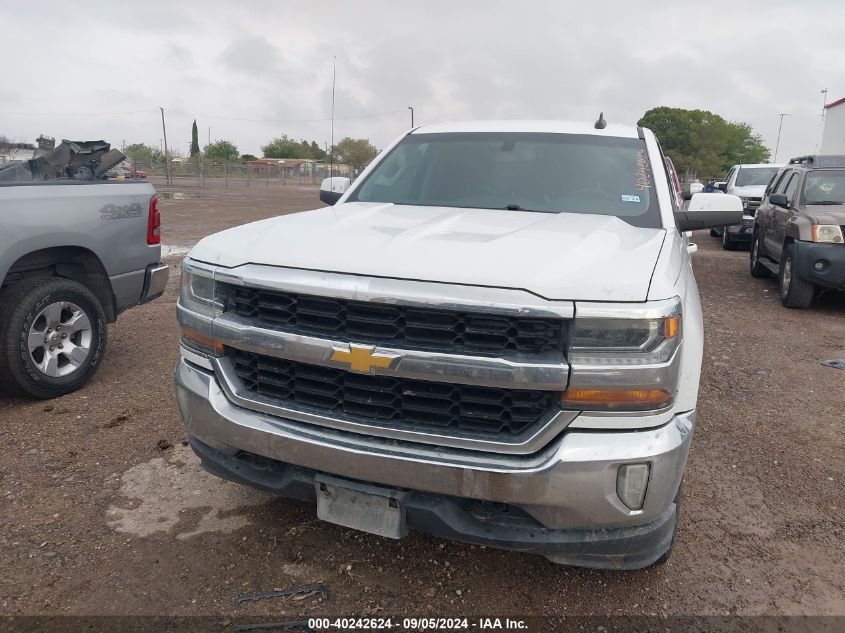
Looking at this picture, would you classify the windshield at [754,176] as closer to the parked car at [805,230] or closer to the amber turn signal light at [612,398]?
the parked car at [805,230]

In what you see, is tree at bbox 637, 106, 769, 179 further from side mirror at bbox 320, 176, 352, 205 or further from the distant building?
side mirror at bbox 320, 176, 352, 205

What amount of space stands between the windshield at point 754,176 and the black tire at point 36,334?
14.9 m

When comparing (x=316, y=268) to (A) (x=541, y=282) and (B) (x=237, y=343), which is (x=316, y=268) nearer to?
(B) (x=237, y=343)

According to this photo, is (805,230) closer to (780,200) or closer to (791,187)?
(780,200)

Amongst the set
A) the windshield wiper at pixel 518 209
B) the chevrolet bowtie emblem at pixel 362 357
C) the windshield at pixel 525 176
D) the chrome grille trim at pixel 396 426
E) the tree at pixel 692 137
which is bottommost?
the chrome grille trim at pixel 396 426

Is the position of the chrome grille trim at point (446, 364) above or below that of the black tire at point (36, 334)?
above

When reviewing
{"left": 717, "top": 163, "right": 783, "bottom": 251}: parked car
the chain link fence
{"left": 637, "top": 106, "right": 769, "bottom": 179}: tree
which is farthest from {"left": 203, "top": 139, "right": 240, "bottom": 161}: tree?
{"left": 717, "top": 163, "right": 783, "bottom": 251}: parked car

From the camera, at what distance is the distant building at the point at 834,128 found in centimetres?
4884

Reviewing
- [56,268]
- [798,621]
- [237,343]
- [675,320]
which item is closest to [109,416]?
[56,268]

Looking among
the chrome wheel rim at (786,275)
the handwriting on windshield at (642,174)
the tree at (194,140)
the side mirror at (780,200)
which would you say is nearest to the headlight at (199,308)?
the handwriting on windshield at (642,174)

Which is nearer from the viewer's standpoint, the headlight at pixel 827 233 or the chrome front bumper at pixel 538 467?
the chrome front bumper at pixel 538 467

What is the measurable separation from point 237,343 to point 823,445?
364cm

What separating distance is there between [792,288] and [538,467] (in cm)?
704

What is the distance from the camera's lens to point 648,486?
6.93 ft
